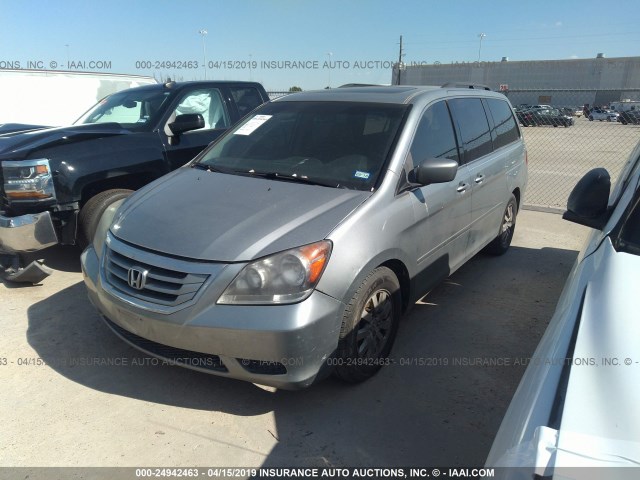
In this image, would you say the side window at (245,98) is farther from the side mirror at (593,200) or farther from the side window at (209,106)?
the side mirror at (593,200)

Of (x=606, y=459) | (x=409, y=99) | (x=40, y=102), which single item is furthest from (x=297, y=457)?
(x=40, y=102)

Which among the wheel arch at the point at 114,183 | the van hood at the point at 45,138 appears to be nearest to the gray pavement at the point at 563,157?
the wheel arch at the point at 114,183

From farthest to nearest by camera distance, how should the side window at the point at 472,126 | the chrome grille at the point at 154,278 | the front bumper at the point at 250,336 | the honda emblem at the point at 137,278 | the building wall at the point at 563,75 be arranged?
the building wall at the point at 563,75 → the side window at the point at 472,126 → the honda emblem at the point at 137,278 → the chrome grille at the point at 154,278 → the front bumper at the point at 250,336

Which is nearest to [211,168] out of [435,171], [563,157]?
[435,171]

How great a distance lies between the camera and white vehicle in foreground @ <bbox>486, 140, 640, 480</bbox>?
1.21m

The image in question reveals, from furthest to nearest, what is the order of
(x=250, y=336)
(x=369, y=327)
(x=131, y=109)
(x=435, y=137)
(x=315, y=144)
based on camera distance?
1. (x=131, y=109)
2. (x=435, y=137)
3. (x=315, y=144)
4. (x=369, y=327)
5. (x=250, y=336)

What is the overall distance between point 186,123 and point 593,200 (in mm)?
3896

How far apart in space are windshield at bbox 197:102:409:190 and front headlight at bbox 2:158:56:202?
4.86ft

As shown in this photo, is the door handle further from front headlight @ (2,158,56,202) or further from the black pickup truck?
front headlight @ (2,158,56,202)

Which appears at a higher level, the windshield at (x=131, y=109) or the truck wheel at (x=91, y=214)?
the windshield at (x=131, y=109)

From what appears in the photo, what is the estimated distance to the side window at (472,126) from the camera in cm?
402

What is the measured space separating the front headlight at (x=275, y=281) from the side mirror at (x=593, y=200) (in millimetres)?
1463

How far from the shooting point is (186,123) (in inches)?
194

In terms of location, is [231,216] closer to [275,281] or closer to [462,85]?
[275,281]
